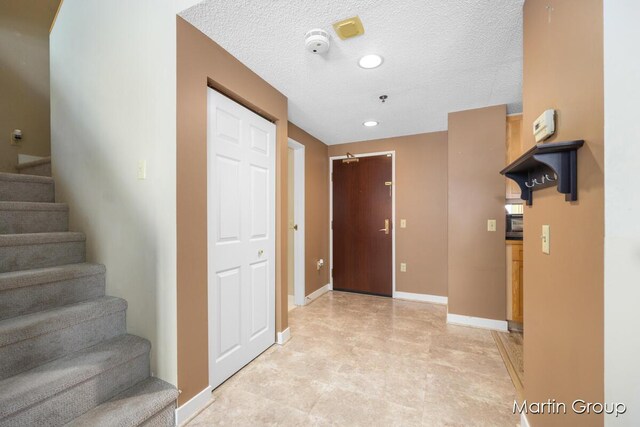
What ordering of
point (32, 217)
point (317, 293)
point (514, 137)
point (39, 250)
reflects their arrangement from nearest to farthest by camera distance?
point (39, 250) → point (32, 217) → point (514, 137) → point (317, 293)

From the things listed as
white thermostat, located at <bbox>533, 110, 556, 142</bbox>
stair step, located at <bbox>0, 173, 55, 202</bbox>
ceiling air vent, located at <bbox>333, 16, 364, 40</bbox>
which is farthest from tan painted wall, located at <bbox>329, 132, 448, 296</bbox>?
stair step, located at <bbox>0, 173, 55, 202</bbox>

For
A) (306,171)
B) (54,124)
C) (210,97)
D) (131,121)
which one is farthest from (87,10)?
(306,171)

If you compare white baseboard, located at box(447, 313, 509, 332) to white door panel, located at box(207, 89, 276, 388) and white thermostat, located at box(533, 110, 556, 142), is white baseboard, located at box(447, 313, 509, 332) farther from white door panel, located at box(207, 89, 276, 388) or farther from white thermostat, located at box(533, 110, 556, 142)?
white thermostat, located at box(533, 110, 556, 142)

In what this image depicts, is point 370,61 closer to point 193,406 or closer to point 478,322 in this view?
point 193,406

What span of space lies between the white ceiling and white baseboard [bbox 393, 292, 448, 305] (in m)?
2.45

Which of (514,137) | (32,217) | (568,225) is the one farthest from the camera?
(514,137)

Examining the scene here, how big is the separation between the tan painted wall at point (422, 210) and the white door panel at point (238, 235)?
2175mm

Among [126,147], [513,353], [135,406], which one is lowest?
[513,353]

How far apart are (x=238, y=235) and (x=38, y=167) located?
208cm

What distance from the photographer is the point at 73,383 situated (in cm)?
124

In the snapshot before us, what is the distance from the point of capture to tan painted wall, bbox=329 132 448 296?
143 inches

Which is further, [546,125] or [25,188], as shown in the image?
[25,188]

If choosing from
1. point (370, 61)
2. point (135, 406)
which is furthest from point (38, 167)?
point (370, 61)

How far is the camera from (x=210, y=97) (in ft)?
5.78
